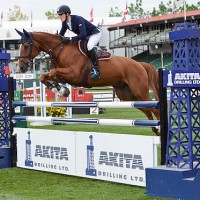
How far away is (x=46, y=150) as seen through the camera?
697 cm

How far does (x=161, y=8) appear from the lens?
71.4 m

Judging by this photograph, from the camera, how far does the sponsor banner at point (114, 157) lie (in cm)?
553

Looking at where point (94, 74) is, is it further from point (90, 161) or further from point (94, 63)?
point (90, 161)

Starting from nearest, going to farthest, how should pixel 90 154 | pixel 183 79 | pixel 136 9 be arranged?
pixel 183 79 → pixel 90 154 → pixel 136 9

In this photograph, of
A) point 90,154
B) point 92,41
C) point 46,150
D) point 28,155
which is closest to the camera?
point 90,154

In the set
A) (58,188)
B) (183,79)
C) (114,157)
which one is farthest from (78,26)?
(183,79)

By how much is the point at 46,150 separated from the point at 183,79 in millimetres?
3143

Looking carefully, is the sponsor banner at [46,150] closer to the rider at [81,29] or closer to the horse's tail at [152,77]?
the rider at [81,29]

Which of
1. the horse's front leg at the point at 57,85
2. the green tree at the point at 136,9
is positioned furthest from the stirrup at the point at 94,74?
the green tree at the point at 136,9

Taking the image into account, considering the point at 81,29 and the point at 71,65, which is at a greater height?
the point at 81,29

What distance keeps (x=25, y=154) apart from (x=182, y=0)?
3.60 metres

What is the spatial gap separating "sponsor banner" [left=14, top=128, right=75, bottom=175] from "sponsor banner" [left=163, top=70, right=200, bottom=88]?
7.91 ft

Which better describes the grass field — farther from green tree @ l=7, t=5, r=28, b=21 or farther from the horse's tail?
green tree @ l=7, t=5, r=28, b=21

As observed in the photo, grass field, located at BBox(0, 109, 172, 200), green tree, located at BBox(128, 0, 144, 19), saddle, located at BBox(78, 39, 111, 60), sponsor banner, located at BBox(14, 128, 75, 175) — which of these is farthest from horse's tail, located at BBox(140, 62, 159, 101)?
green tree, located at BBox(128, 0, 144, 19)
